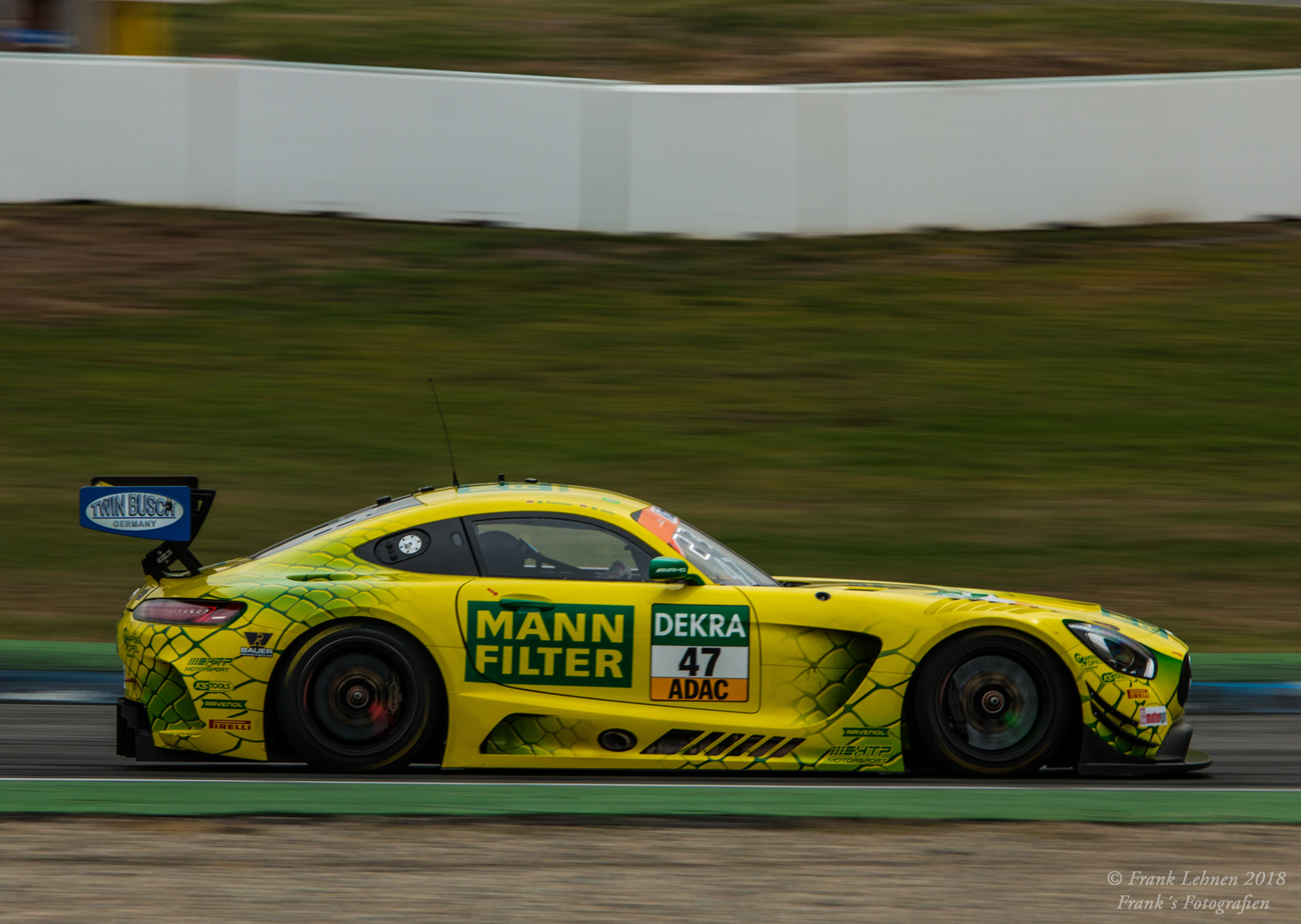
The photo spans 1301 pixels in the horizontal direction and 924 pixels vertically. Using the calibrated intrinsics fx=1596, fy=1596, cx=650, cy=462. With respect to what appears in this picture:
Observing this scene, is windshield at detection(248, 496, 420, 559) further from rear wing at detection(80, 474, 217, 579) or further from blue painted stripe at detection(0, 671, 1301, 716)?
blue painted stripe at detection(0, 671, 1301, 716)

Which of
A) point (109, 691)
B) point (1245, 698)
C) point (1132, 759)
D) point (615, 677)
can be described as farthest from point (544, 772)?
point (1245, 698)

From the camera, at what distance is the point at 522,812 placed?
19.4ft

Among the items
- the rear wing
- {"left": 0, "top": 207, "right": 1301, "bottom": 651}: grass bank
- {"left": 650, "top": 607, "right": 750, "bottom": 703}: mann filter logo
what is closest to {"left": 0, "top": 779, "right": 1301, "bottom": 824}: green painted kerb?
{"left": 650, "top": 607, "right": 750, "bottom": 703}: mann filter logo

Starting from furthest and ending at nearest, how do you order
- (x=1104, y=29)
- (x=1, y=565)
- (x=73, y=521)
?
(x=1104, y=29)
(x=73, y=521)
(x=1, y=565)

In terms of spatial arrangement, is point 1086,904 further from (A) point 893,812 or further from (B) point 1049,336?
(B) point 1049,336

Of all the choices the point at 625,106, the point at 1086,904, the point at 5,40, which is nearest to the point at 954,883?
the point at 1086,904

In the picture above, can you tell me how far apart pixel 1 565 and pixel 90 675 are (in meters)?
2.92

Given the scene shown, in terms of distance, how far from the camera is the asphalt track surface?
6574mm

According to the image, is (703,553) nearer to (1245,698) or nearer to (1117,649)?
(1117,649)

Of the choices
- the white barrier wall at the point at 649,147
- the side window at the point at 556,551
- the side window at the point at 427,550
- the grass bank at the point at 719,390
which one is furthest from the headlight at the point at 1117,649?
the white barrier wall at the point at 649,147

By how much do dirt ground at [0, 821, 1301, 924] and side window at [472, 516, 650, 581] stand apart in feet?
3.87

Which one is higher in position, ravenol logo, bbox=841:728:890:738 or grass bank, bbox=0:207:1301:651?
grass bank, bbox=0:207:1301:651

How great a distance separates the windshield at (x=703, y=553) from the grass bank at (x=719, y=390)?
13.3ft

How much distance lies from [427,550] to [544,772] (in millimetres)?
1102
